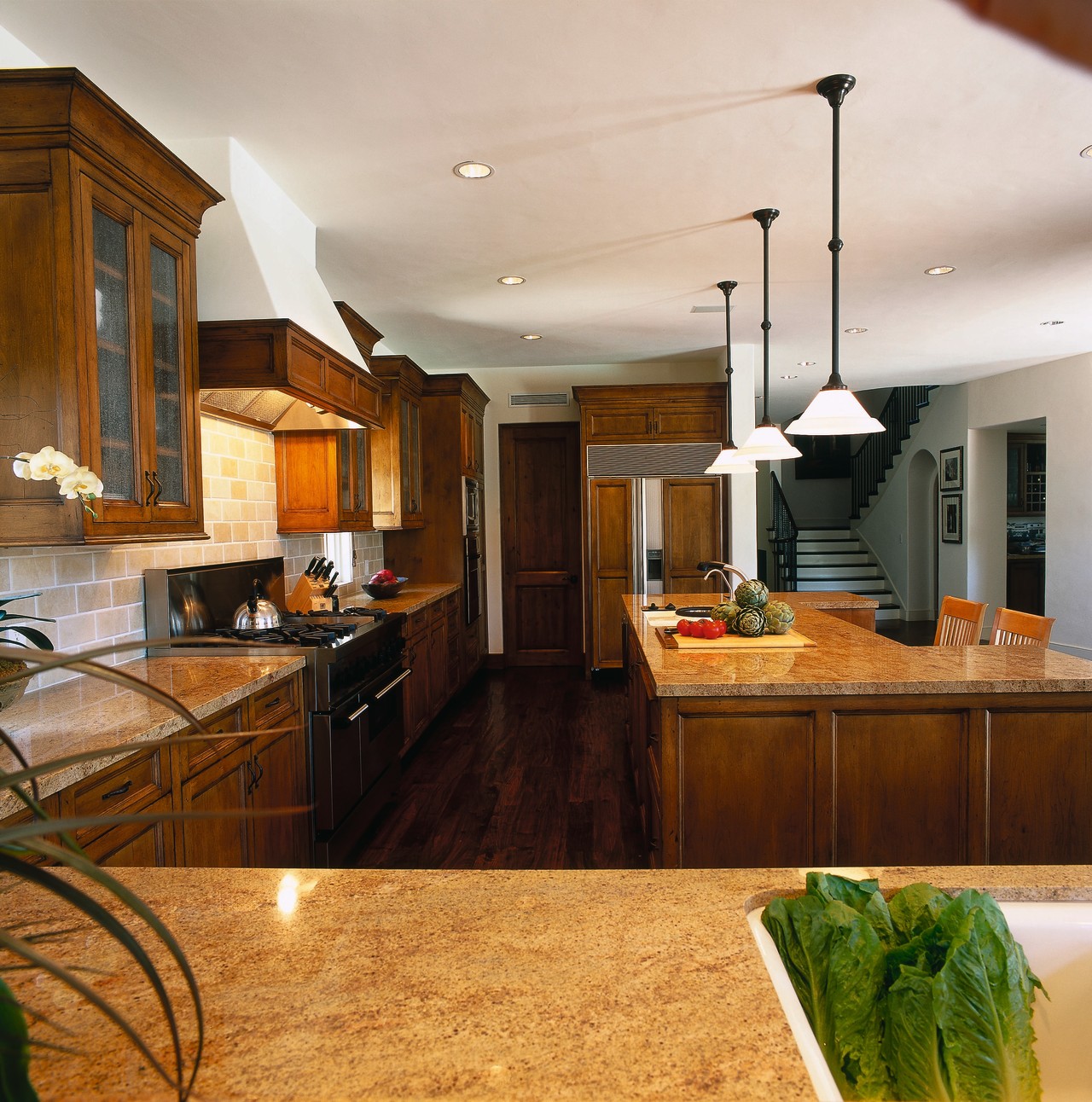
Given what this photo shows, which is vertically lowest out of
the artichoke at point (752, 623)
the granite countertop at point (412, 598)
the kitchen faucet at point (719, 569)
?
the granite countertop at point (412, 598)

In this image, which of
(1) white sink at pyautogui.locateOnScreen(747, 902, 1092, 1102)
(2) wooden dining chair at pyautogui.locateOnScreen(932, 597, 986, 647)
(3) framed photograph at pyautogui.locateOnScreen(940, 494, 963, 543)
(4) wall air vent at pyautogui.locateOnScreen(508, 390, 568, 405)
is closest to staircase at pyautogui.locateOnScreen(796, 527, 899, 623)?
(3) framed photograph at pyautogui.locateOnScreen(940, 494, 963, 543)

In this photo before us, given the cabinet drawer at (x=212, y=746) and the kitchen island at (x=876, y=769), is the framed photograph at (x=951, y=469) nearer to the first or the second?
the kitchen island at (x=876, y=769)

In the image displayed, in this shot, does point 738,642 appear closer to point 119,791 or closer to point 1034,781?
point 1034,781

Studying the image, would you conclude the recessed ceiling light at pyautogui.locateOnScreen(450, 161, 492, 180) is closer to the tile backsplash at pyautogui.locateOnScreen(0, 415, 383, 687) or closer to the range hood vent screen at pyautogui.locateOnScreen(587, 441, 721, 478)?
the tile backsplash at pyautogui.locateOnScreen(0, 415, 383, 687)

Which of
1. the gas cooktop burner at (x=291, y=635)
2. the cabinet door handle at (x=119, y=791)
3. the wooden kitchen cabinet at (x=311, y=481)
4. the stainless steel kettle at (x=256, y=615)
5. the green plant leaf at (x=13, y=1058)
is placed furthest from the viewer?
the wooden kitchen cabinet at (x=311, y=481)

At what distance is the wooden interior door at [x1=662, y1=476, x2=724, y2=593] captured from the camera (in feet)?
22.2

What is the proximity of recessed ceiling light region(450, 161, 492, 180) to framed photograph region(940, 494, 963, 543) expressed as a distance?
23.4 feet

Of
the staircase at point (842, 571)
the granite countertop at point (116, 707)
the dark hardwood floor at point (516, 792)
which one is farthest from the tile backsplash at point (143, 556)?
the staircase at point (842, 571)

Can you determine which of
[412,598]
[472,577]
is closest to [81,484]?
[412,598]

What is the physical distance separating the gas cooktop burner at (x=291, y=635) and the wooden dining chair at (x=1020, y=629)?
267 cm

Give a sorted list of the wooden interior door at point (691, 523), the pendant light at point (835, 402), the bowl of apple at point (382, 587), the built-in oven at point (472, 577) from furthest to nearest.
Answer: the wooden interior door at point (691, 523) → the built-in oven at point (472, 577) → the bowl of apple at point (382, 587) → the pendant light at point (835, 402)

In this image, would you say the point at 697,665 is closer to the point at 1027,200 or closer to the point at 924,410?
the point at 1027,200

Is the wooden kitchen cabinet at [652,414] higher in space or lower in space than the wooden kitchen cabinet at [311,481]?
higher

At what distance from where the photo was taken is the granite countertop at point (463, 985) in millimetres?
744
